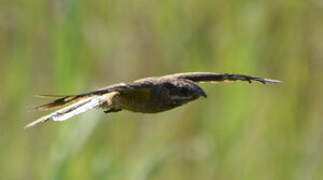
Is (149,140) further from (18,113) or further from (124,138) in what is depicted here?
(18,113)

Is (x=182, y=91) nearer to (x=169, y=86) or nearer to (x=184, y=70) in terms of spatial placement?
(x=169, y=86)

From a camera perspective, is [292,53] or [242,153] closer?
[242,153]

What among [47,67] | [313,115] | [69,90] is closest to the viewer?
[69,90]

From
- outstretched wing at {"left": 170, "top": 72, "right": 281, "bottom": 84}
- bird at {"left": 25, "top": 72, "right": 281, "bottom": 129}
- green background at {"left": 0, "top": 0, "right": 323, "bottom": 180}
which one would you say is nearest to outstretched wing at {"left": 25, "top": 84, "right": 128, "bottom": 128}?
bird at {"left": 25, "top": 72, "right": 281, "bottom": 129}

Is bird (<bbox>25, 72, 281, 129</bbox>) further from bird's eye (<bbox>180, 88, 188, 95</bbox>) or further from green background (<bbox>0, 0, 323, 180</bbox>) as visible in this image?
green background (<bbox>0, 0, 323, 180</bbox>)

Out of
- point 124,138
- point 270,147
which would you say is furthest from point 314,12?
point 124,138

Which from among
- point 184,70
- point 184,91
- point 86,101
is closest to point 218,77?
point 184,91

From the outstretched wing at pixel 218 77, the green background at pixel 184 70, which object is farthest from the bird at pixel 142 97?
the green background at pixel 184 70
